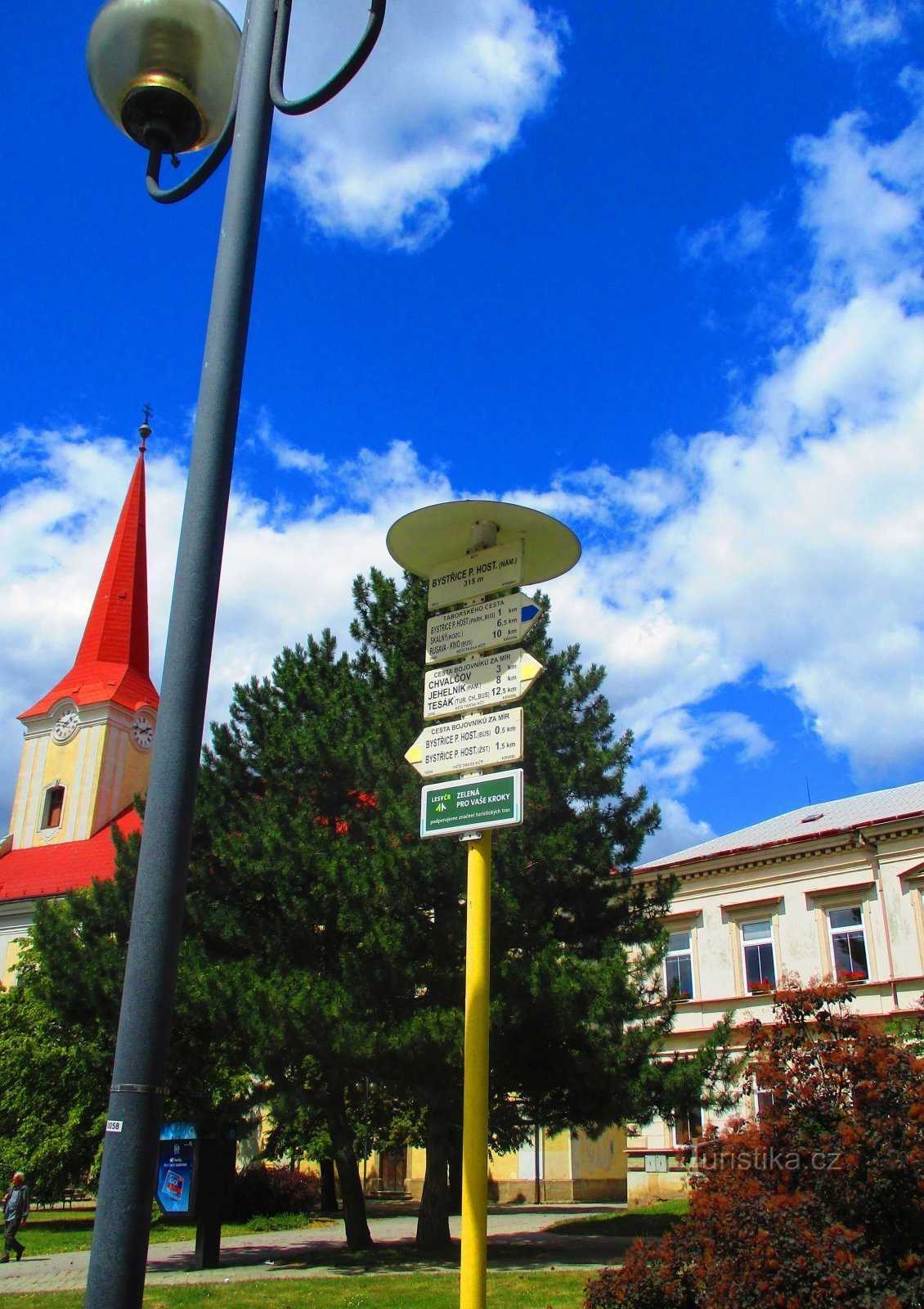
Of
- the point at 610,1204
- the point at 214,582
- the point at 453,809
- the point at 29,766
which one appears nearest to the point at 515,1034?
the point at 453,809

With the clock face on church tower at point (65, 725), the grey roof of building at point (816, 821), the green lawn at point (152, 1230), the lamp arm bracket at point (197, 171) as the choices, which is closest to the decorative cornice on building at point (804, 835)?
the grey roof of building at point (816, 821)

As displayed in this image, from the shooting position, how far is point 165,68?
15.7ft

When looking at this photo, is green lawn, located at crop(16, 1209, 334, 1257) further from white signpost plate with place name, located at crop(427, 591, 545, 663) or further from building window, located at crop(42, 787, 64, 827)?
building window, located at crop(42, 787, 64, 827)

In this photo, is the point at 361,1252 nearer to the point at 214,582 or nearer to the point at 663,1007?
the point at 663,1007

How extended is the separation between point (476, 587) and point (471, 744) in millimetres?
1093

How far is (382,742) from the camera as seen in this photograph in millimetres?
17938

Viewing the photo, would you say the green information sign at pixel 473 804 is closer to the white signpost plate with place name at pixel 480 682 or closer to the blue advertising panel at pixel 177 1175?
the white signpost plate with place name at pixel 480 682

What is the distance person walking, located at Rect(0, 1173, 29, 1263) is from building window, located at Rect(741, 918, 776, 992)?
18901 millimetres

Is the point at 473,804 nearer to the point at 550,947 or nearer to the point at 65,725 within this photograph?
the point at 550,947

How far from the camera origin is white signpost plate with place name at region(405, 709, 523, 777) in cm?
626

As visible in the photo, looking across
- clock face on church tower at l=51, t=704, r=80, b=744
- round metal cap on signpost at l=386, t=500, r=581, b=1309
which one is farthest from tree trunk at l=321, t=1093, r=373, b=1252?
clock face on church tower at l=51, t=704, r=80, b=744

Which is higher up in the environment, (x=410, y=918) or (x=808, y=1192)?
(x=410, y=918)

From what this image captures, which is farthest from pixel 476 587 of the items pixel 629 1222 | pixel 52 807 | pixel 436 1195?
pixel 52 807

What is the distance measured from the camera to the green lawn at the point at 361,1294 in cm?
1202
